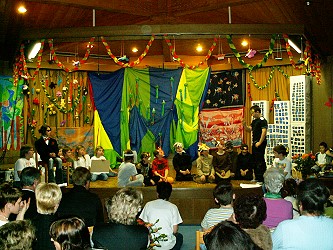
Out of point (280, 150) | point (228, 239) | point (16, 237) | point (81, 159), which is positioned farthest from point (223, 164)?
point (228, 239)

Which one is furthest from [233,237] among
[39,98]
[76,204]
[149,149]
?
[39,98]

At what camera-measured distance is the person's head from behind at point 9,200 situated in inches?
144

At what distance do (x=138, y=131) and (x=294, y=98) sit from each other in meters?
3.93

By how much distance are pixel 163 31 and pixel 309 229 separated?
6.66 meters

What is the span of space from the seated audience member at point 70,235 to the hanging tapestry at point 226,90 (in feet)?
37.5

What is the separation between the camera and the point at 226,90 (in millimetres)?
13977

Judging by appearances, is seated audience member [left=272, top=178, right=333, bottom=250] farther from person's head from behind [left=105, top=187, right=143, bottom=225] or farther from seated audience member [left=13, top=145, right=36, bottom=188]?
seated audience member [left=13, top=145, right=36, bottom=188]

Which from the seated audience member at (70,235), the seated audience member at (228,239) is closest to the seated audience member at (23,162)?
the seated audience member at (70,235)

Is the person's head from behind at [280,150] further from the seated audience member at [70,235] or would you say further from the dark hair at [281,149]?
the seated audience member at [70,235]

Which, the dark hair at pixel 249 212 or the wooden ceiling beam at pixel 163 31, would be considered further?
the wooden ceiling beam at pixel 163 31

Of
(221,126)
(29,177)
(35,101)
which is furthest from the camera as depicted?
(221,126)

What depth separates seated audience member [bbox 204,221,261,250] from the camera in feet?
6.38

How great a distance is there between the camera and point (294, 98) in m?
12.1

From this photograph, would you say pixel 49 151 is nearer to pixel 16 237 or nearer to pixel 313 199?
pixel 313 199
